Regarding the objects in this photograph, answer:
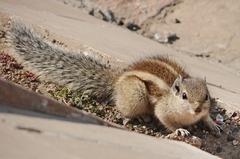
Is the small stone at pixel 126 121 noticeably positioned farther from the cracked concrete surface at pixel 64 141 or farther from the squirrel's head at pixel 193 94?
the cracked concrete surface at pixel 64 141

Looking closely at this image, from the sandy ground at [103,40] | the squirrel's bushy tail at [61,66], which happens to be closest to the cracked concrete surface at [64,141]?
the squirrel's bushy tail at [61,66]

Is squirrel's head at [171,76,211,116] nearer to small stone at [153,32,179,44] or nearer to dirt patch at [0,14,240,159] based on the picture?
dirt patch at [0,14,240,159]

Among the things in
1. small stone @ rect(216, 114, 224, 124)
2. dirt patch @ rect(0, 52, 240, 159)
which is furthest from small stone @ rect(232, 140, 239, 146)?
small stone @ rect(216, 114, 224, 124)

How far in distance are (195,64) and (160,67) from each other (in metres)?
1.65

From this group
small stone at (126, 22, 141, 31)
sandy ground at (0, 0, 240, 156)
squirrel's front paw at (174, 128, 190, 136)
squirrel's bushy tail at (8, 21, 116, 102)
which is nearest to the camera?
squirrel's front paw at (174, 128, 190, 136)

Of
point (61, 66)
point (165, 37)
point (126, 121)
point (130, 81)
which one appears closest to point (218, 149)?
point (126, 121)

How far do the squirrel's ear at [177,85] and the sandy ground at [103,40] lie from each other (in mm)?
612

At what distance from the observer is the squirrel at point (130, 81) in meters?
4.55

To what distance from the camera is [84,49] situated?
541 centimetres

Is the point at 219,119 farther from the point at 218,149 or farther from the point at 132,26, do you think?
the point at 132,26

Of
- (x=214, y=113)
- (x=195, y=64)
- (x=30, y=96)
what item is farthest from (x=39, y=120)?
(x=195, y=64)

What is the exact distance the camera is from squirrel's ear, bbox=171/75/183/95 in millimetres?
4516

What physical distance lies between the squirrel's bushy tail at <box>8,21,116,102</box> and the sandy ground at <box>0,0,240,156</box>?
1.77 feet

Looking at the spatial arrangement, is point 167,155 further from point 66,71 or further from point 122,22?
point 122,22
